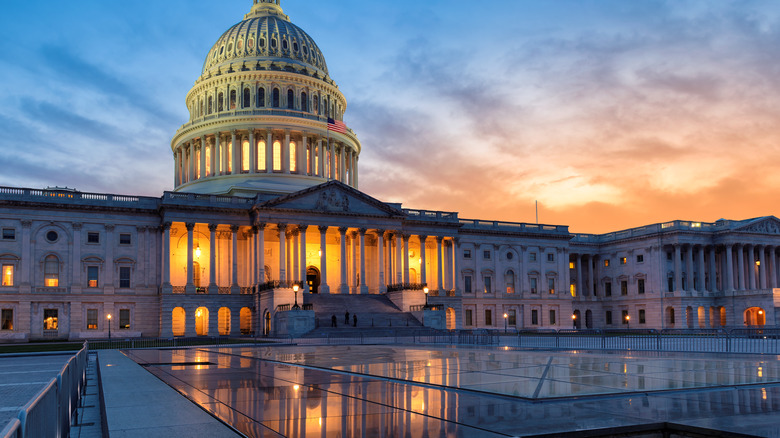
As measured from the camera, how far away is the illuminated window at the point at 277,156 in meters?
96.0

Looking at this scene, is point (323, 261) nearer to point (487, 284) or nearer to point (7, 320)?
point (487, 284)

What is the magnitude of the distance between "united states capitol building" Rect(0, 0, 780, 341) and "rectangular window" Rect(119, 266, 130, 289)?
0.11m

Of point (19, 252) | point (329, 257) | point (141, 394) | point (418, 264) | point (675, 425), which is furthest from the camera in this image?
point (418, 264)

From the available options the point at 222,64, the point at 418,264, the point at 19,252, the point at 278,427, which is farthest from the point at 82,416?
the point at 222,64

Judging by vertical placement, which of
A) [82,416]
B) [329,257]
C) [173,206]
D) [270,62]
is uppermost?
[270,62]

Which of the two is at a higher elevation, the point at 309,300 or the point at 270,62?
the point at 270,62

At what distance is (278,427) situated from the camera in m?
9.72

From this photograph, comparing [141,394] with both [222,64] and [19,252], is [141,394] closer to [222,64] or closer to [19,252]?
[19,252]

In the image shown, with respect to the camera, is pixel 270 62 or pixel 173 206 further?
pixel 270 62

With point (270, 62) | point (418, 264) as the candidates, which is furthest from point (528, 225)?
→ point (270, 62)

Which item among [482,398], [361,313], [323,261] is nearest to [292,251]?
[323,261]

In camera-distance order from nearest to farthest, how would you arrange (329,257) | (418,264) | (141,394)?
(141,394), (329,257), (418,264)

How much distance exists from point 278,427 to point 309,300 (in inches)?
2508

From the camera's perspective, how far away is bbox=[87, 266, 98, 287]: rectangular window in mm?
73938
